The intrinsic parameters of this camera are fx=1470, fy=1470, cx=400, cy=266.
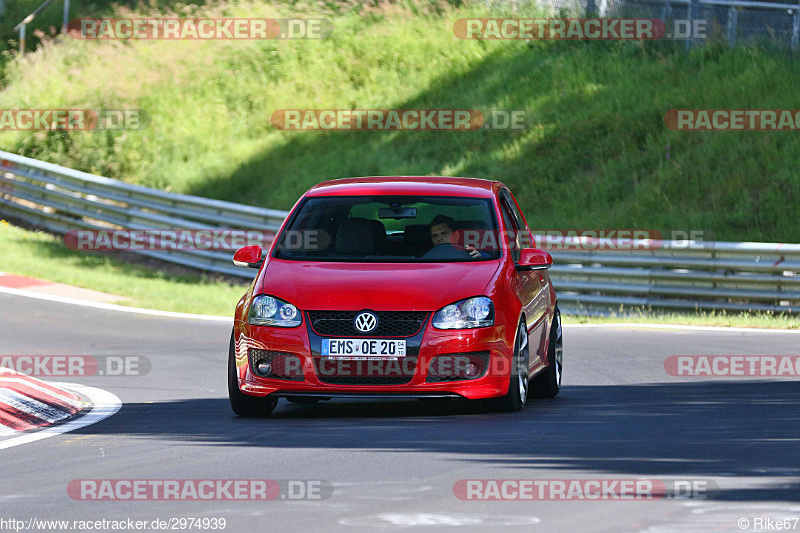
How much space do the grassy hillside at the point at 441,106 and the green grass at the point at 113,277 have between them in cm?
442

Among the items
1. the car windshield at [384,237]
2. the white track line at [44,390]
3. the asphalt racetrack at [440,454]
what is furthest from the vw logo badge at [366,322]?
the white track line at [44,390]

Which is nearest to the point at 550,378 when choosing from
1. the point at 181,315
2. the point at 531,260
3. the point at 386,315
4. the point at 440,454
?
the point at 531,260

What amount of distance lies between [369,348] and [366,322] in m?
0.17

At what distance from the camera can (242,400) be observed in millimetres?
10266

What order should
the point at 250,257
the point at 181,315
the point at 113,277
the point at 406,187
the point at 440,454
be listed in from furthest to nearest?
the point at 113,277 → the point at 181,315 → the point at 406,187 → the point at 250,257 → the point at 440,454

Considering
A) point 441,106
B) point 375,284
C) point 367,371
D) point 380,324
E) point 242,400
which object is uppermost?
point 441,106

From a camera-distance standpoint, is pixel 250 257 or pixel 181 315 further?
pixel 181 315

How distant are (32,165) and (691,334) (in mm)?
13873

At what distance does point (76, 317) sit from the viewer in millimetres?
18797

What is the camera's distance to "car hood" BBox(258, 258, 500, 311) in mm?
9828

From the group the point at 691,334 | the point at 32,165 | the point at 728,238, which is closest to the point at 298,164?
the point at 32,165

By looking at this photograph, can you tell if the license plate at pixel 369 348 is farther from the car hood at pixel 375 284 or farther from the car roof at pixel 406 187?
the car roof at pixel 406 187

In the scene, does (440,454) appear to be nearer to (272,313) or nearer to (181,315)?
(272,313)

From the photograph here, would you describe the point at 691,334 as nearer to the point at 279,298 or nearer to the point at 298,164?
the point at 279,298
